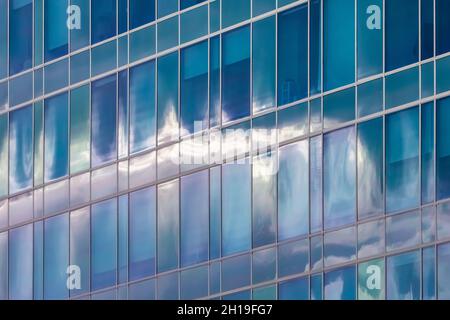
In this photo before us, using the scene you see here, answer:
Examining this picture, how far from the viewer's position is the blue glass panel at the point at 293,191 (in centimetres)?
6353

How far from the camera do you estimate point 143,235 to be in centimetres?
6831

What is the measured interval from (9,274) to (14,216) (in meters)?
1.82

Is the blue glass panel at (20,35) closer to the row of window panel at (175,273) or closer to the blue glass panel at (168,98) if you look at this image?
the row of window panel at (175,273)

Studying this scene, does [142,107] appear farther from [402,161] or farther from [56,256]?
[402,161]

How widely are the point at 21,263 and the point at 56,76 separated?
5.80 metres

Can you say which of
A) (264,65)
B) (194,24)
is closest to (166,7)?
(194,24)

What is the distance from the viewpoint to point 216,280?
216ft

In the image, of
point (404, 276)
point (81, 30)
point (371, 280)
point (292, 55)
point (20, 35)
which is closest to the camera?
point (404, 276)

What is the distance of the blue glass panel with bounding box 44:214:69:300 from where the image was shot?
70.8 m

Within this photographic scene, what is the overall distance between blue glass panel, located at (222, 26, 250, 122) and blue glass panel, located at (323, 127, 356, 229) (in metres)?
3.49

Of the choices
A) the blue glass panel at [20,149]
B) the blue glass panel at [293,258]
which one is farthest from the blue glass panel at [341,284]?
the blue glass panel at [20,149]

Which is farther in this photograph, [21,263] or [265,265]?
[21,263]
